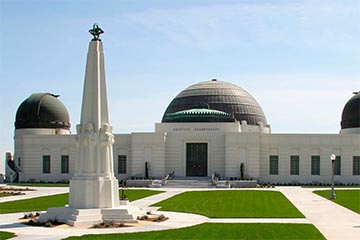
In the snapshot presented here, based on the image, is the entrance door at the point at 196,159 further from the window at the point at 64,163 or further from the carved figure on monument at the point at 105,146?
the carved figure on monument at the point at 105,146

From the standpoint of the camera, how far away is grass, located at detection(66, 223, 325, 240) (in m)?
18.2

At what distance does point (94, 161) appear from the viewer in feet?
75.4

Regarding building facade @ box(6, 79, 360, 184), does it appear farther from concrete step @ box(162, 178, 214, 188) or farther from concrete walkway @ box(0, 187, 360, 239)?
concrete walkway @ box(0, 187, 360, 239)

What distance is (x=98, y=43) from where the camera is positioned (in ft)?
78.2

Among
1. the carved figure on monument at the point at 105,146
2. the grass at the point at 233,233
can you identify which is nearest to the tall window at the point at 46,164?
the carved figure on monument at the point at 105,146

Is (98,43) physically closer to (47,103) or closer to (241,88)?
(47,103)

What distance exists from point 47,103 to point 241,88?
2548 centimetres

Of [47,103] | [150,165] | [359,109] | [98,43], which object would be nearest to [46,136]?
[47,103]

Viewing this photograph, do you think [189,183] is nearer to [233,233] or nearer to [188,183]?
[188,183]

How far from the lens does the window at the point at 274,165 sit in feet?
194

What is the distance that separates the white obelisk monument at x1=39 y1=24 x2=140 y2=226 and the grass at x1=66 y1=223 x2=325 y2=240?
3237 mm

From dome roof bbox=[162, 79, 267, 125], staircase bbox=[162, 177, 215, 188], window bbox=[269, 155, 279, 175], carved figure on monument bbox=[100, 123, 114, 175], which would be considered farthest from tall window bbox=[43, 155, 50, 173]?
carved figure on monument bbox=[100, 123, 114, 175]

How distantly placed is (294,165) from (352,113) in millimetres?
13014

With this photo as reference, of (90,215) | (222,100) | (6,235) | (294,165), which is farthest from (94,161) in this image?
(222,100)
